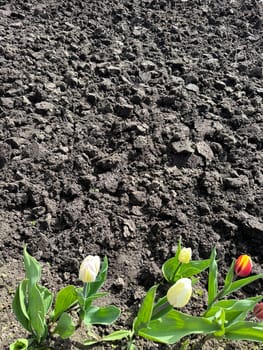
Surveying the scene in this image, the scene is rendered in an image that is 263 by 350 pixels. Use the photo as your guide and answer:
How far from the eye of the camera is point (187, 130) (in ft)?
9.63

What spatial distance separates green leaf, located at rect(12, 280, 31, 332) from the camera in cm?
185

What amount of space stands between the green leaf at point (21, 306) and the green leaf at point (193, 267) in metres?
0.65

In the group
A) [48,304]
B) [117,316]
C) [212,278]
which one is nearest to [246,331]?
[212,278]

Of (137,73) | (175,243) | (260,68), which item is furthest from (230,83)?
(175,243)

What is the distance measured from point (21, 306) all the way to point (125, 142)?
3.96 ft

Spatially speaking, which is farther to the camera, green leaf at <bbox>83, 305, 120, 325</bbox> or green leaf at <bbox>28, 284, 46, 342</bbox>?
green leaf at <bbox>83, 305, 120, 325</bbox>

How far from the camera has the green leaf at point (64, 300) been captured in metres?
1.94

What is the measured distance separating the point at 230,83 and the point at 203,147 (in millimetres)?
680

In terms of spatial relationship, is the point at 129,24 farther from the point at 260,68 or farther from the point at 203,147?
the point at 203,147

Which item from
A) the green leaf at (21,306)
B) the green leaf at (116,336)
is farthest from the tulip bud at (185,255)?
the green leaf at (21,306)

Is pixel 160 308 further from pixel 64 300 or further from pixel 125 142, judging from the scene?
pixel 125 142

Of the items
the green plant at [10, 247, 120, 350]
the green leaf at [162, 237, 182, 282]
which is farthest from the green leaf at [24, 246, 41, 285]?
the green leaf at [162, 237, 182, 282]

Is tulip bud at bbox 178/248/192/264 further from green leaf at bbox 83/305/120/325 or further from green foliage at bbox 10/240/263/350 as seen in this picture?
green leaf at bbox 83/305/120/325

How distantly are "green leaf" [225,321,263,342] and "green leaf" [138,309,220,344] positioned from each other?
0.16 meters
